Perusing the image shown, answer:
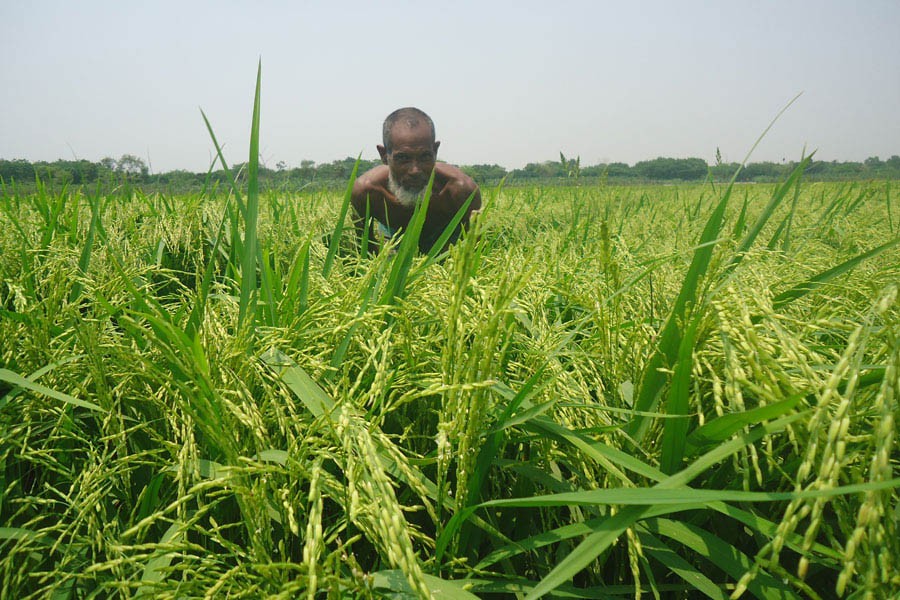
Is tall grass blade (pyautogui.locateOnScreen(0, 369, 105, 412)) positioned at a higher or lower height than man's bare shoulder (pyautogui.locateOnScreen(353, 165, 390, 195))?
lower

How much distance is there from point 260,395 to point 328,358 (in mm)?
145

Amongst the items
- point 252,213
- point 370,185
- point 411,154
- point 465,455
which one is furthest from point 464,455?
point 370,185

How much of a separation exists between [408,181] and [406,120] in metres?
0.42

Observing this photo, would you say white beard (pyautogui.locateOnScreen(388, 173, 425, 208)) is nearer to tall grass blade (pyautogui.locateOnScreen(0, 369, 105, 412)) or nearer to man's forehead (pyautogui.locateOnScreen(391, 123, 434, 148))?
man's forehead (pyautogui.locateOnScreen(391, 123, 434, 148))

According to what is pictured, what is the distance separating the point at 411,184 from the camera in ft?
11.6

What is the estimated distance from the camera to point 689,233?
252cm

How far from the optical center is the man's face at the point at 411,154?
3.42 m

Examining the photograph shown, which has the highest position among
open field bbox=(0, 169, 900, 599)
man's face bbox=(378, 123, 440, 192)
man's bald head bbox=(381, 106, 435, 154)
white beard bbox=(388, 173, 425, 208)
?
man's bald head bbox=(381, 106, 435, 154)

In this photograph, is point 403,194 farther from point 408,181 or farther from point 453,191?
point 453,191

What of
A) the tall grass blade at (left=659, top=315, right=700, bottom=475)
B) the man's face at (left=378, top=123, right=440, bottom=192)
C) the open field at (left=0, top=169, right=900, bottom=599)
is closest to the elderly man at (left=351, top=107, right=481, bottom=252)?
the man's face at (left=378, top=123, right=440, bottom=192)

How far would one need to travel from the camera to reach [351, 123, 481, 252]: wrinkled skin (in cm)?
344

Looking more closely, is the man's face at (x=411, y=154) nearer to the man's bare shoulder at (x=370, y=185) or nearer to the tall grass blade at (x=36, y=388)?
the man's bare shoulder at (x=370, y=185)

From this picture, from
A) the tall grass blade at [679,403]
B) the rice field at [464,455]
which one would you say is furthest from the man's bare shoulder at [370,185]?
the tall grass blade at [679,403]

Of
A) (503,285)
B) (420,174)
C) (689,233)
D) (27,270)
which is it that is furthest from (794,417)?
(420,174)
